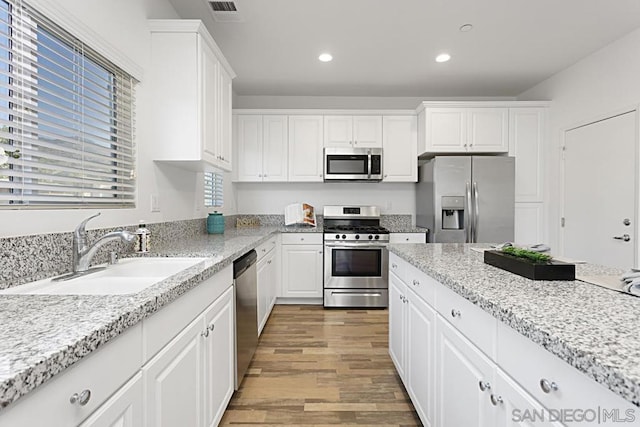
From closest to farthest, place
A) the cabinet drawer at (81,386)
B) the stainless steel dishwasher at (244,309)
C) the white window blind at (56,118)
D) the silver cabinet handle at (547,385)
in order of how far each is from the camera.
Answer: the cabinet drawer at (81,386) < the silver cabinet handle at (547,385) < the white window blind at (56,118) < the stainless steel dishwasher at (244,309)

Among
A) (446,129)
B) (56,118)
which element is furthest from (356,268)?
(56,118)

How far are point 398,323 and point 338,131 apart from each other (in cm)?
268

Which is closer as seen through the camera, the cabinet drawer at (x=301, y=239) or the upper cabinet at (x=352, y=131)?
the cabinet drawer at (x=301, y=239)

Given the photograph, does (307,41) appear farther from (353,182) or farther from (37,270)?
(37,270)

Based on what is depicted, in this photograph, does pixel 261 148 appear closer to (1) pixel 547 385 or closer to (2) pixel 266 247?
(2) pixel 266 247

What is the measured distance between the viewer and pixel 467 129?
12.9ft

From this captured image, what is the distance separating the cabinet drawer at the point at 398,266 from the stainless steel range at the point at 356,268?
4.58ft

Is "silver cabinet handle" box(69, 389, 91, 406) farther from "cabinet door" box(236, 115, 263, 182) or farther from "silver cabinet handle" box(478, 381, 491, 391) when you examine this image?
"cabinet door" box(236, 115, 263, 182)

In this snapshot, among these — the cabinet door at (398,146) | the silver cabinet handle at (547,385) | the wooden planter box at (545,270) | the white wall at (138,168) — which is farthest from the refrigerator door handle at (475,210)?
the silver cabinet handle at (547,385)

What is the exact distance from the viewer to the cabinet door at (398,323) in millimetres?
2025

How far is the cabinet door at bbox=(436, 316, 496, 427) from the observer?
1.05 meters

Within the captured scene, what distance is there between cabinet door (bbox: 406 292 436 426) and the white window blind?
1.75m

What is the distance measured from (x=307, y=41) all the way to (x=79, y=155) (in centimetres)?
218

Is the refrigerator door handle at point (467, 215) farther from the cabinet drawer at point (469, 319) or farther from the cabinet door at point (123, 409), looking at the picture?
the cabinet door at point (123, 409)
